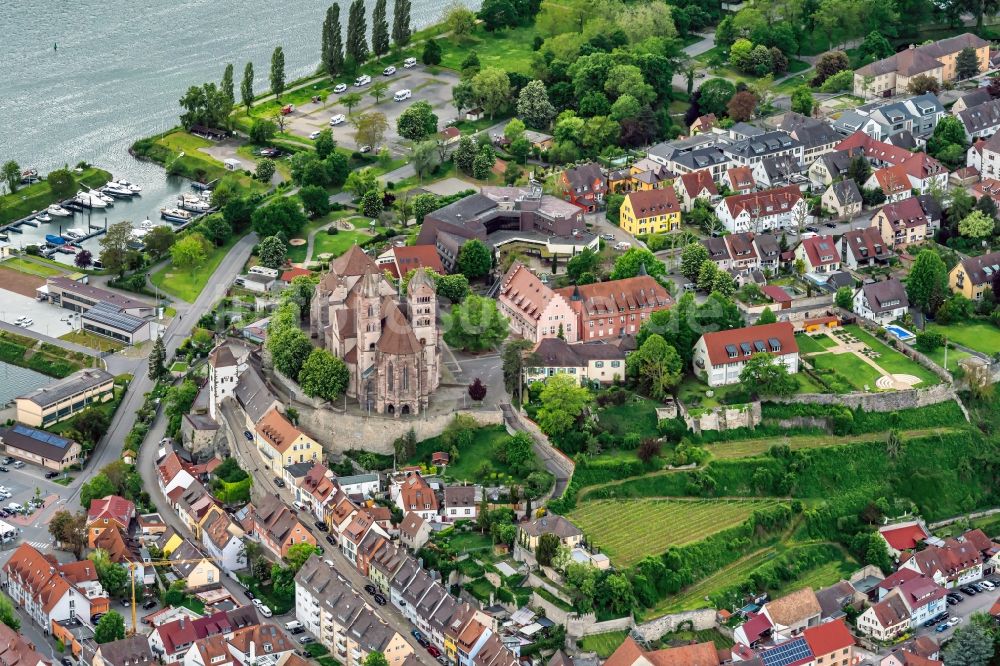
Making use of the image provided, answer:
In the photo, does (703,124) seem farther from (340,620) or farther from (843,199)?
(340,620)

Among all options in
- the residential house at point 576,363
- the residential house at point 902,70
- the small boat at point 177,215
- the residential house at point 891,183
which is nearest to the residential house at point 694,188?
the residential house at point 891,183

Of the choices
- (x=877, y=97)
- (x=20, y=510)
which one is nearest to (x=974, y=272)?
(x=877, y=97)

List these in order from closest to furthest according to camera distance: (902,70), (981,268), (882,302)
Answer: (882,302) → (981,268) → (902,70)

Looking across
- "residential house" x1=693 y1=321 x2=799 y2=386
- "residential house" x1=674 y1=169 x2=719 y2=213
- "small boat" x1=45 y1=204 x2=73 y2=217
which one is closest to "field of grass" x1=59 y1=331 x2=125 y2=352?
"small boat" x1=45 y1=204 x2=73 y2=217

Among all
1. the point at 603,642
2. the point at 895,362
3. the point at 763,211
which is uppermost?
the point at 763,211

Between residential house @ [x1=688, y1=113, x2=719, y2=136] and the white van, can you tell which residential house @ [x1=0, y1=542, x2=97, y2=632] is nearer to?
the white van

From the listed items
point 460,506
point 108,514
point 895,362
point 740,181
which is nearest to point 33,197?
point 108,514

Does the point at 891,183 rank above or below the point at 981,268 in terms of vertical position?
below
